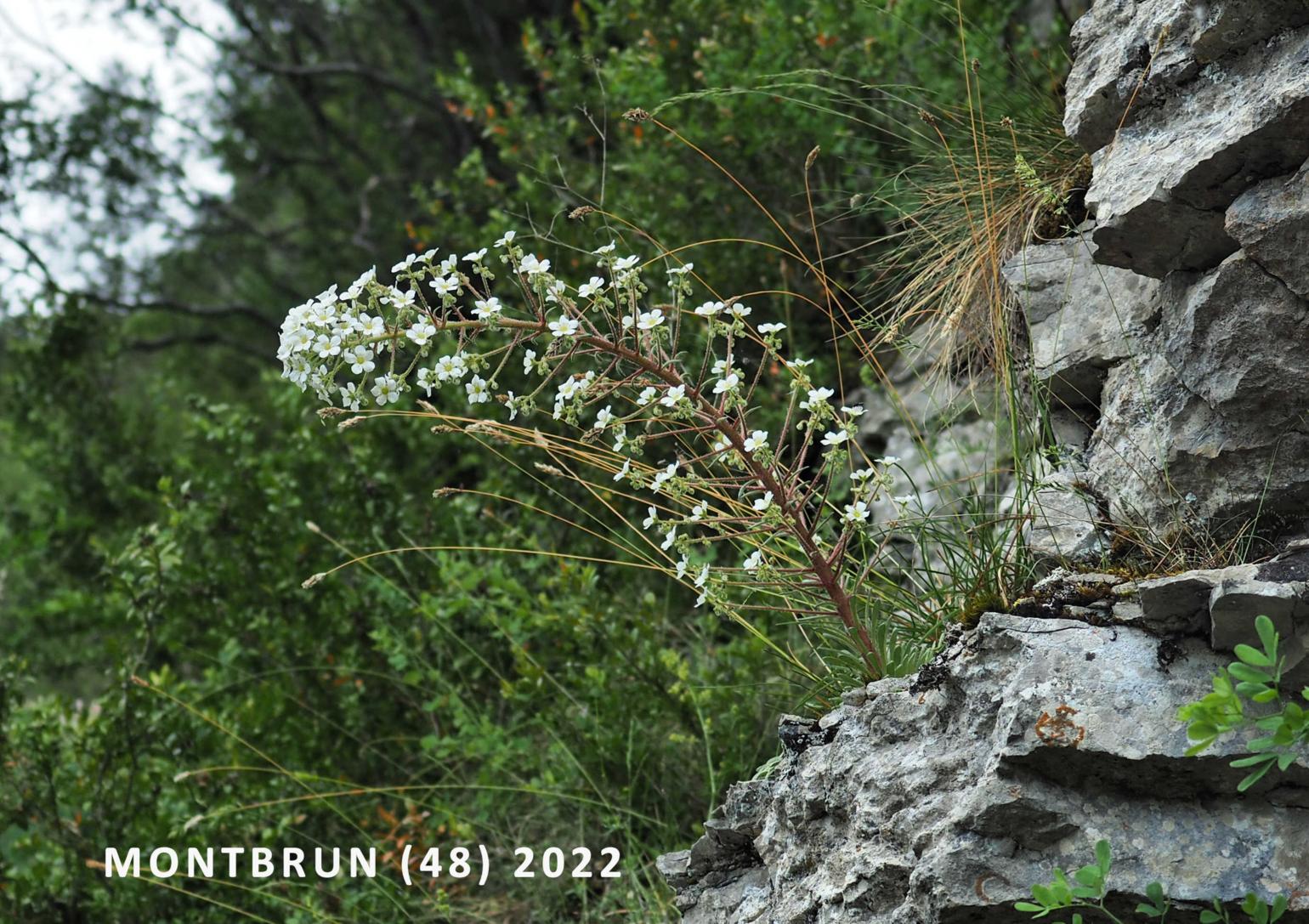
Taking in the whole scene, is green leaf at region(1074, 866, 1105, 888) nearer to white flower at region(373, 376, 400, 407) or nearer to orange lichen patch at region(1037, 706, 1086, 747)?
orange lichen patch at region(1037, 706, 1086, 747)

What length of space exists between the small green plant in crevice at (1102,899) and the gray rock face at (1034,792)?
0.04 metres

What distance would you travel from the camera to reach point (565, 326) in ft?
8.09

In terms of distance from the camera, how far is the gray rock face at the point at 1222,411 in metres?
2.31

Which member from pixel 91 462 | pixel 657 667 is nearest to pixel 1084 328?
pixel 657 667

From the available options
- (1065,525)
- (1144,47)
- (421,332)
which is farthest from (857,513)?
(1144,47)

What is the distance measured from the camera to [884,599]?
2771 millimetres

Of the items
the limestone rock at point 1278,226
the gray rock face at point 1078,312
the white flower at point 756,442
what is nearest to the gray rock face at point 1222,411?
the limestone rock at point 1278,226

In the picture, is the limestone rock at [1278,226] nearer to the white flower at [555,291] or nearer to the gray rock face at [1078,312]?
the gray rock face at [1078,312]

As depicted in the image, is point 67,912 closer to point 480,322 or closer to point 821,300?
point 480,322

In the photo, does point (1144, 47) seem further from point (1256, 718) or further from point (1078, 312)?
point (1256, 718)

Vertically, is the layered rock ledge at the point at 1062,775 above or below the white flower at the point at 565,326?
below

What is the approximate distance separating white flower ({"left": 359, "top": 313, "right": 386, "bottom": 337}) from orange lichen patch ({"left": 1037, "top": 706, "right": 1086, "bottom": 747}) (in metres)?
1.51

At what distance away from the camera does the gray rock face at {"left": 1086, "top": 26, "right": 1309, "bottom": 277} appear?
224 cm

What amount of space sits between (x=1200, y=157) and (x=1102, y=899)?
1.43 meters
